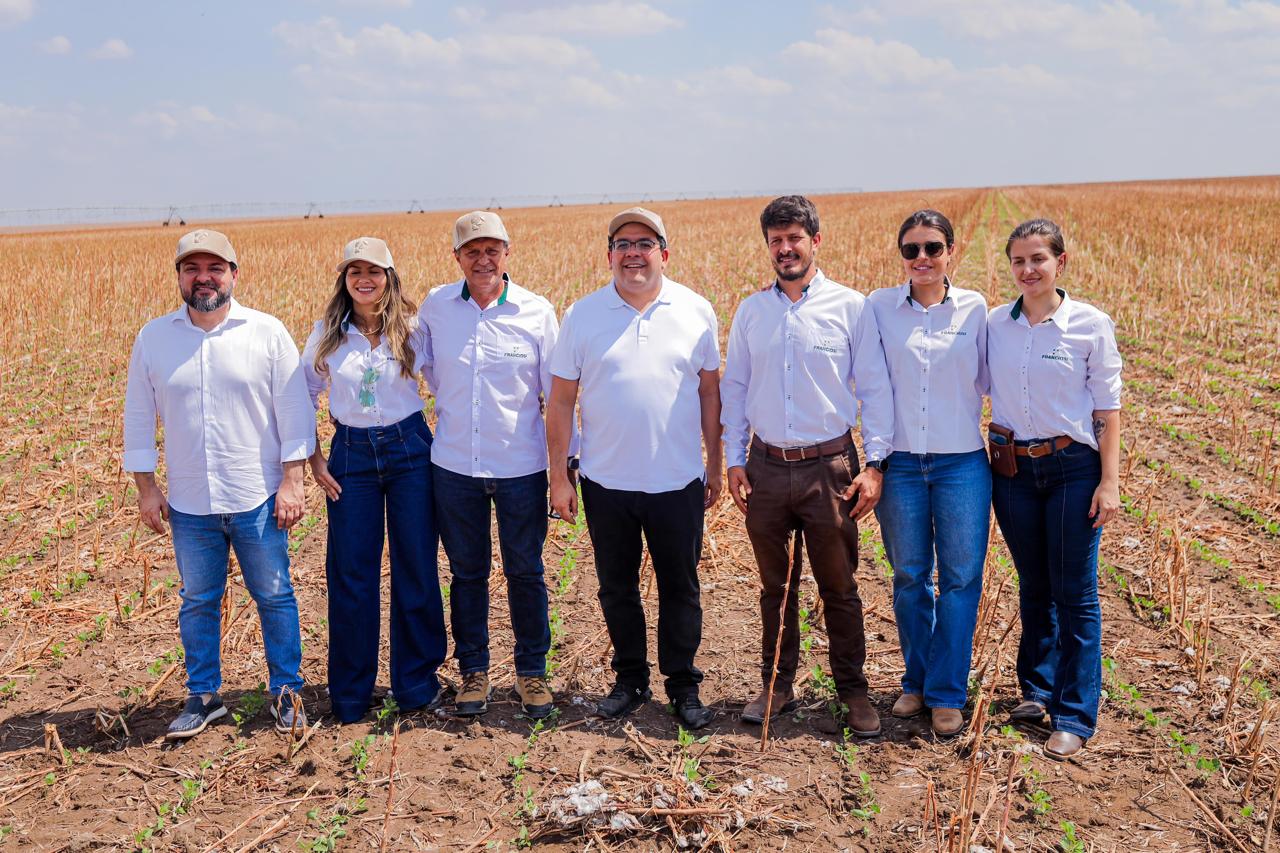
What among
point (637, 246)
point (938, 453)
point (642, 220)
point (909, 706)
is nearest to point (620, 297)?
point (637, 246)

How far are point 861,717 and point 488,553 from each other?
5.93 feet

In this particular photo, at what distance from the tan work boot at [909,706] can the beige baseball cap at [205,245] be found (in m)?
3.47

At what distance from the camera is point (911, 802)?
3541mm

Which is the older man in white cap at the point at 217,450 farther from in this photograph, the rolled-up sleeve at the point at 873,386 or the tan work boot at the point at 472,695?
the rolled-up sleeve at the point at 873,386

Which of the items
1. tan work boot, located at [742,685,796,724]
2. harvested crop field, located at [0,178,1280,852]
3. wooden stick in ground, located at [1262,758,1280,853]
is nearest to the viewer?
wooden stick in ground, located at [1262,758,1280,853]

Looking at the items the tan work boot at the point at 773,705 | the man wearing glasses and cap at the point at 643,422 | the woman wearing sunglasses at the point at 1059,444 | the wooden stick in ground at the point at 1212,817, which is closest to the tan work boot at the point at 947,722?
the woman wearing sunglasses at the point at 1059,444

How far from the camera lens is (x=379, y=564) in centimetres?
418

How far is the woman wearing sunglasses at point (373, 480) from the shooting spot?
401 cm

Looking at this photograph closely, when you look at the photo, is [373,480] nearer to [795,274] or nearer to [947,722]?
[795,274]

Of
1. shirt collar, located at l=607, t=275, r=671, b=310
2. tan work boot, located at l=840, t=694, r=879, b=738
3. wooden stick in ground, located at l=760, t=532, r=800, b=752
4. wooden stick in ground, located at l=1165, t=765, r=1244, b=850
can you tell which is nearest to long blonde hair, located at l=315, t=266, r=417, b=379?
shirt collar, located at l=607, t=275, r=671, b=310

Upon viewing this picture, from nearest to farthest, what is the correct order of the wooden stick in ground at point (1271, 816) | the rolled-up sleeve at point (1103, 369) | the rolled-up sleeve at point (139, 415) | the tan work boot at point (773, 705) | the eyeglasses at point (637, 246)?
1. the wooden stick in ground at point (1271, 816)
2. the rolled-up sleeve at point (1103, 369)
3. the eyeglasses at point (637, 246)
4. the rolled-up sleeve at point (139, 415)
5. the tan work boot at point (773, 705)

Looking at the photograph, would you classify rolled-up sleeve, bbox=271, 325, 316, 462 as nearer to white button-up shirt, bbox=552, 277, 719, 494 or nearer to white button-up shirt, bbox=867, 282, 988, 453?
white button-up shirt, bbox=552, 277, 719, 494

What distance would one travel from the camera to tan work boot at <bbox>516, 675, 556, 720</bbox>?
4.20 m

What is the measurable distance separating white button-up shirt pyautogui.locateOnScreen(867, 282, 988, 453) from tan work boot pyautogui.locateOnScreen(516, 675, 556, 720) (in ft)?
6.28
